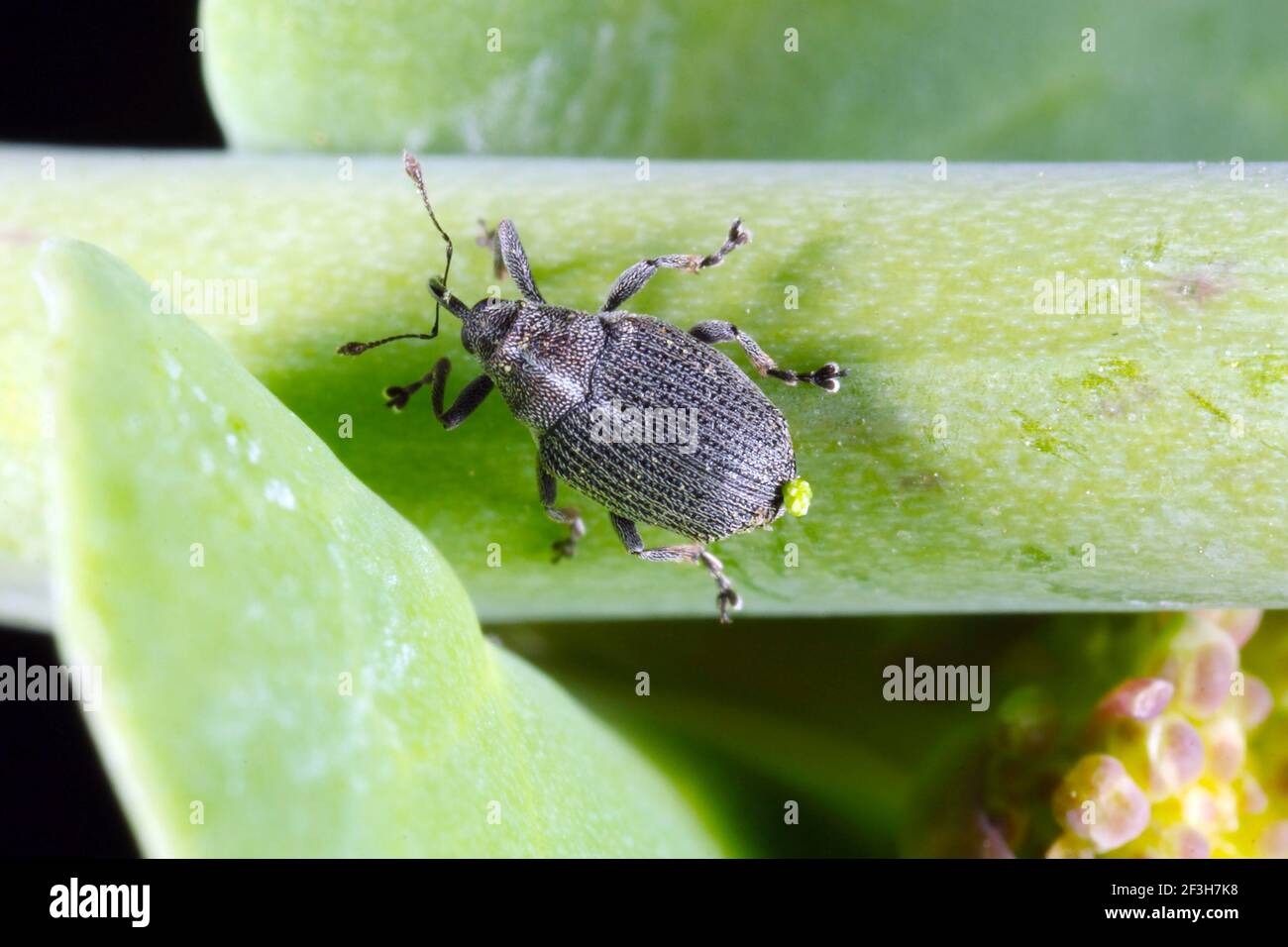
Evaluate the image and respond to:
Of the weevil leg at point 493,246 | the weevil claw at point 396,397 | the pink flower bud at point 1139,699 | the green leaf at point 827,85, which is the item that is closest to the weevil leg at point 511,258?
the weevil leg at point 493,246

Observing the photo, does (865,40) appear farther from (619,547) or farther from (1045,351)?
(619,547)

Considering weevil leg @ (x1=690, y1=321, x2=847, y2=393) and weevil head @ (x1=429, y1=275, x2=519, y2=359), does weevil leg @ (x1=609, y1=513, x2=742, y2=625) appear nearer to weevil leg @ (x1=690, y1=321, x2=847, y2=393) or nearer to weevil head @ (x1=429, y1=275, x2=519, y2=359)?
weevil leg @ (x1=690, y1=321, x2=847, y2=393)

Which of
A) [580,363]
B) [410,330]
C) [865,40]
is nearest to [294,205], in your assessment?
[410,330]

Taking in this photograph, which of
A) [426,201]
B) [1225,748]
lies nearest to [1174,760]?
[1225,748]

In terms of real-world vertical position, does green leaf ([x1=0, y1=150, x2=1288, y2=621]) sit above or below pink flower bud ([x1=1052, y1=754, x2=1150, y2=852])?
above

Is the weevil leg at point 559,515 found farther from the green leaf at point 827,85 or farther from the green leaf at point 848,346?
the green leaf at point 827,85

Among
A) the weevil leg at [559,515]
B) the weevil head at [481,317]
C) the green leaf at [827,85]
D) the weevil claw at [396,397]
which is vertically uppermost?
the green leaf at [827,85]

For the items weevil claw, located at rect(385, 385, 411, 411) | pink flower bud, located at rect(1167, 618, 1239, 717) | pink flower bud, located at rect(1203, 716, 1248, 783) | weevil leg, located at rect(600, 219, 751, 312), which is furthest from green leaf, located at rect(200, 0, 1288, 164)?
pink flower bud, located at rect(1203, 716, 1248, 783)
